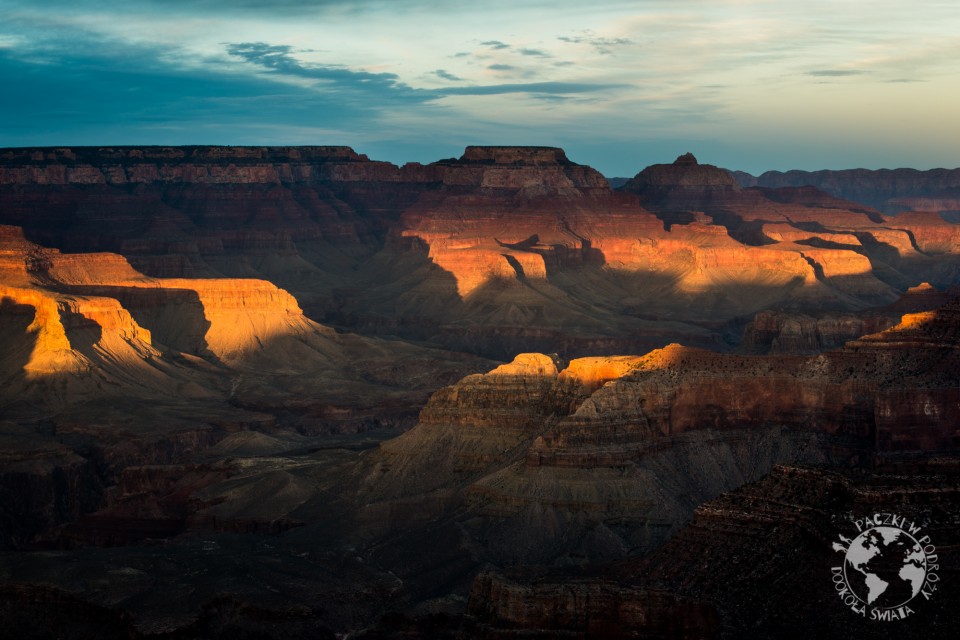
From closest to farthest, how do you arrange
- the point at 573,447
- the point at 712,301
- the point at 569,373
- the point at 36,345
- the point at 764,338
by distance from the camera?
1. the point at 573,447
2. the point at 569,373
3. the point at 764,338
4. the point at 36,345
5. the point at 712,301

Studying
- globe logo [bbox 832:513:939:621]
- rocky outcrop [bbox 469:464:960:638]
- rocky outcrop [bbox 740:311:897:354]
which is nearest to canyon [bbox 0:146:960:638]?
rocky outcrop [bbox 469:464:960:638]

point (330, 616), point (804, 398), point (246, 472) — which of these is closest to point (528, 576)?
point (330, 616)

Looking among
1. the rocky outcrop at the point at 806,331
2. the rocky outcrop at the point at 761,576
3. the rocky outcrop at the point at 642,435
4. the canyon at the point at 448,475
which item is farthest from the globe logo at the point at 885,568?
the rocky outcrop at the point at 806,331

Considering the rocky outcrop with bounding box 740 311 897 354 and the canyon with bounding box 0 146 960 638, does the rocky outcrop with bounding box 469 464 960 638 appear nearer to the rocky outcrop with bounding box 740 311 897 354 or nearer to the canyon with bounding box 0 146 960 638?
the canyon with bounding box 0 146 960 638

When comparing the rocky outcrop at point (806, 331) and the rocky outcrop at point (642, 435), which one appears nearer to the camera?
the rocky outcrop at point (642, 435)

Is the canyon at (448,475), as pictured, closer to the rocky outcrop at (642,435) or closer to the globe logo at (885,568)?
the rocky outcrop at (642,435)

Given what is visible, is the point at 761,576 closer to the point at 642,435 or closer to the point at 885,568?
the point at 885,568

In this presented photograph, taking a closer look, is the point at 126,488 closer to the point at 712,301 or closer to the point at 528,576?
the point at 528,576

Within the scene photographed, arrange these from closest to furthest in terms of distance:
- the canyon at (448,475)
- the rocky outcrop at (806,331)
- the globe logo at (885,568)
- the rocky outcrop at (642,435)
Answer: the globe logo at (885,568)
the canyon at (448,475)
the rocky outcrop at (642,435)
the rocky outcrop at (806,331)

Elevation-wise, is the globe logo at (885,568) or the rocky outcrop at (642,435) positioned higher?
the globe logo at (885,568)

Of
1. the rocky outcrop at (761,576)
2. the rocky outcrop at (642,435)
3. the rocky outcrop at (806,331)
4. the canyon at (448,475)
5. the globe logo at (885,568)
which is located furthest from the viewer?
the rocky outcrop at (806,331)
